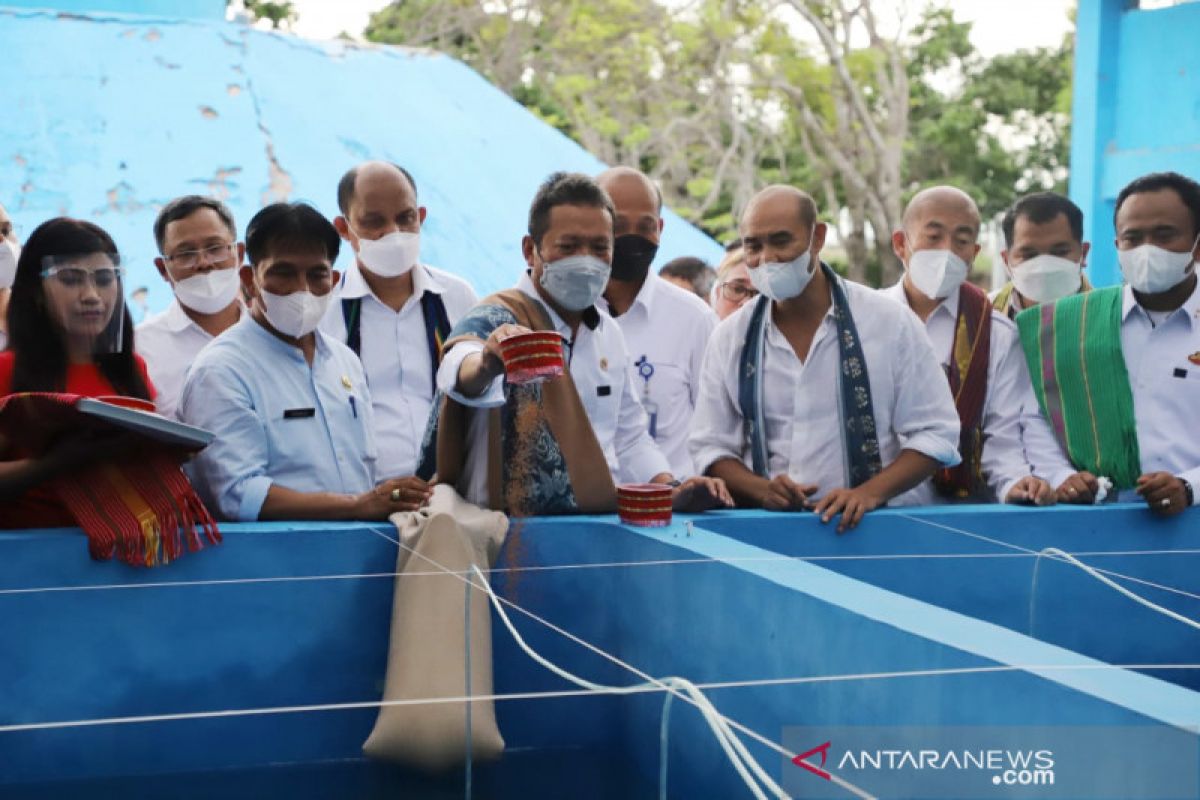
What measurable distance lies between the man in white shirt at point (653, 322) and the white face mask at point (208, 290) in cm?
146

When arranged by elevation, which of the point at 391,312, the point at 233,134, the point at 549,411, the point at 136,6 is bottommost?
the point at 549,411

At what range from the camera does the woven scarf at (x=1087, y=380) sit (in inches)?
199

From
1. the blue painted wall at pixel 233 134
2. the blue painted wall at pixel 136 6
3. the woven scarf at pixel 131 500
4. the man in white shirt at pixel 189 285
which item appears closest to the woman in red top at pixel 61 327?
the woven scarf at pixel 131 500

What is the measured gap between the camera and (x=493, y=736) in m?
4.10

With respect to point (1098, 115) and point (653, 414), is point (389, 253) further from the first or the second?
point (1098, 115)

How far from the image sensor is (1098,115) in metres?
13.3

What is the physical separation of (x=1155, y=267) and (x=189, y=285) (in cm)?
338

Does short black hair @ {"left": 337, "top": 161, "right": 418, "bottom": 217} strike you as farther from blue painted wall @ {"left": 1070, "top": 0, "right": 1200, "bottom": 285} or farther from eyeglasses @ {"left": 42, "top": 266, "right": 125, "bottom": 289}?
blue painted wall @ {"left": 1070, "top": 0, "right": 1200, "bottom": 285}

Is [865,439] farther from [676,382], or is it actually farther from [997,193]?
[997,193]

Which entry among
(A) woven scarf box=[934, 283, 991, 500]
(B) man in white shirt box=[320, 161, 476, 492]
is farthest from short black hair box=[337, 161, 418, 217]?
(A) woven scarf box=[934, 283, 991, 500]

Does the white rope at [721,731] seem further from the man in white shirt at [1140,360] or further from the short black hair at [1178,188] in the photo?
the short black hair at [1178,188]

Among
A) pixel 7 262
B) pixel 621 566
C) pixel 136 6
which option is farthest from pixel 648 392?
pixel 136 6

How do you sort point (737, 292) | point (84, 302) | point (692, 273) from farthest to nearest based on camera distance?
point (692, 273), point (737, 292), point (84, 302)

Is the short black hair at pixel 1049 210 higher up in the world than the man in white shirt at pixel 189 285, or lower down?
higher up
